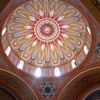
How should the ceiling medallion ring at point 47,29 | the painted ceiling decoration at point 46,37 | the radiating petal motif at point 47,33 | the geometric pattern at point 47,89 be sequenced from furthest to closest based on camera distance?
the ceiling medallion ring at point 47,29 < the radiating petal motif at point 47,33 < the painted ceiling decoration at point 46,37 < the geometric pattern at point 47,89

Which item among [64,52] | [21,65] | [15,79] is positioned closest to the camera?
[15,79]

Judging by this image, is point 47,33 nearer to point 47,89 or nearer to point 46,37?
point 46,37

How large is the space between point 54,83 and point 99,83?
3632mm

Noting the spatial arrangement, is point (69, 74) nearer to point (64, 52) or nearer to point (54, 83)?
point (54, 83)

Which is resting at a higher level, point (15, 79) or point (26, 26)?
point (26, 26)

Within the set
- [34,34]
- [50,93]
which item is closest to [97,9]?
[50,93]

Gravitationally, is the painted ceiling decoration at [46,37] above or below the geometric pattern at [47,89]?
above

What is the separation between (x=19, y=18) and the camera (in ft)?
54.3

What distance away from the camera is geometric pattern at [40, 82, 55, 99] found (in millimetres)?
15727

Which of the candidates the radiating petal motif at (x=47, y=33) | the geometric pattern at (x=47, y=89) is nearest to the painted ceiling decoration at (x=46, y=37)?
the radiating petal motif at (x=47, y=33)

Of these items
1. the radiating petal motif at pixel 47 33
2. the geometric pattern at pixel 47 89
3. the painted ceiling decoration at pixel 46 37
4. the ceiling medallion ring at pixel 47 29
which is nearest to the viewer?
the geometric pattern at pixel 47 89

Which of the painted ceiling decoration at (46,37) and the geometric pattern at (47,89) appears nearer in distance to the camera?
the geometric pattern at (47,89)

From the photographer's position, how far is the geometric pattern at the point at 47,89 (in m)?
15.7

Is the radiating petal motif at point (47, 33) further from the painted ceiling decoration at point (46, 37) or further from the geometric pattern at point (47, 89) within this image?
the geometric pattern at point (47, 89)
